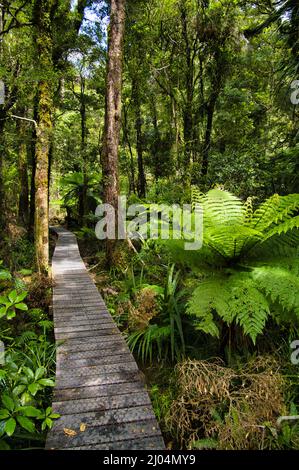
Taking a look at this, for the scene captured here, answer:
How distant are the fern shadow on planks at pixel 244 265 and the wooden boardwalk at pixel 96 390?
3.04 ft

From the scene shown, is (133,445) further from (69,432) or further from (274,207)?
(274,207)

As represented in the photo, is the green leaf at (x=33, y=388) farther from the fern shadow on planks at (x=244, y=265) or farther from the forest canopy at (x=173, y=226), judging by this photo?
the fern shadow on planks at (x=244, y=265)

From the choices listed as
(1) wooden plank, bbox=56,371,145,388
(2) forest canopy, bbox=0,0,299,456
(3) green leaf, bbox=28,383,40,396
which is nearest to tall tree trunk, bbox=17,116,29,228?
(2) forest canopy, bbox=0,0,299,456

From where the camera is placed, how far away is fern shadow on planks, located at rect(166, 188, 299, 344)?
7.89 feet

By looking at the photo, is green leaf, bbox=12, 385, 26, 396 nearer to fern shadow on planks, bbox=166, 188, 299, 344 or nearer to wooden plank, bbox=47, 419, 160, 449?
wooden plank, bbox=47, 419, 160, 449

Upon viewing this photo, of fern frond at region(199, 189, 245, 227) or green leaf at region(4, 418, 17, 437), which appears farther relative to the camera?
fern frond at region(199, 189, 245, 227)

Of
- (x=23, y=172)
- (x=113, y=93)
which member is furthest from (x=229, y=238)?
(x=23, y=172)

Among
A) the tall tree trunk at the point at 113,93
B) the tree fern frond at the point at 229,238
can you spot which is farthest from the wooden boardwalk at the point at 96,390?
the tall tree trunk at the point at 113,93

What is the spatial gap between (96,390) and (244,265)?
1.72m

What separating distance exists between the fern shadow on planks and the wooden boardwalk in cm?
93

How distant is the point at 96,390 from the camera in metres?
2.98

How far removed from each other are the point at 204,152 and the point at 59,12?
601 centimetres
